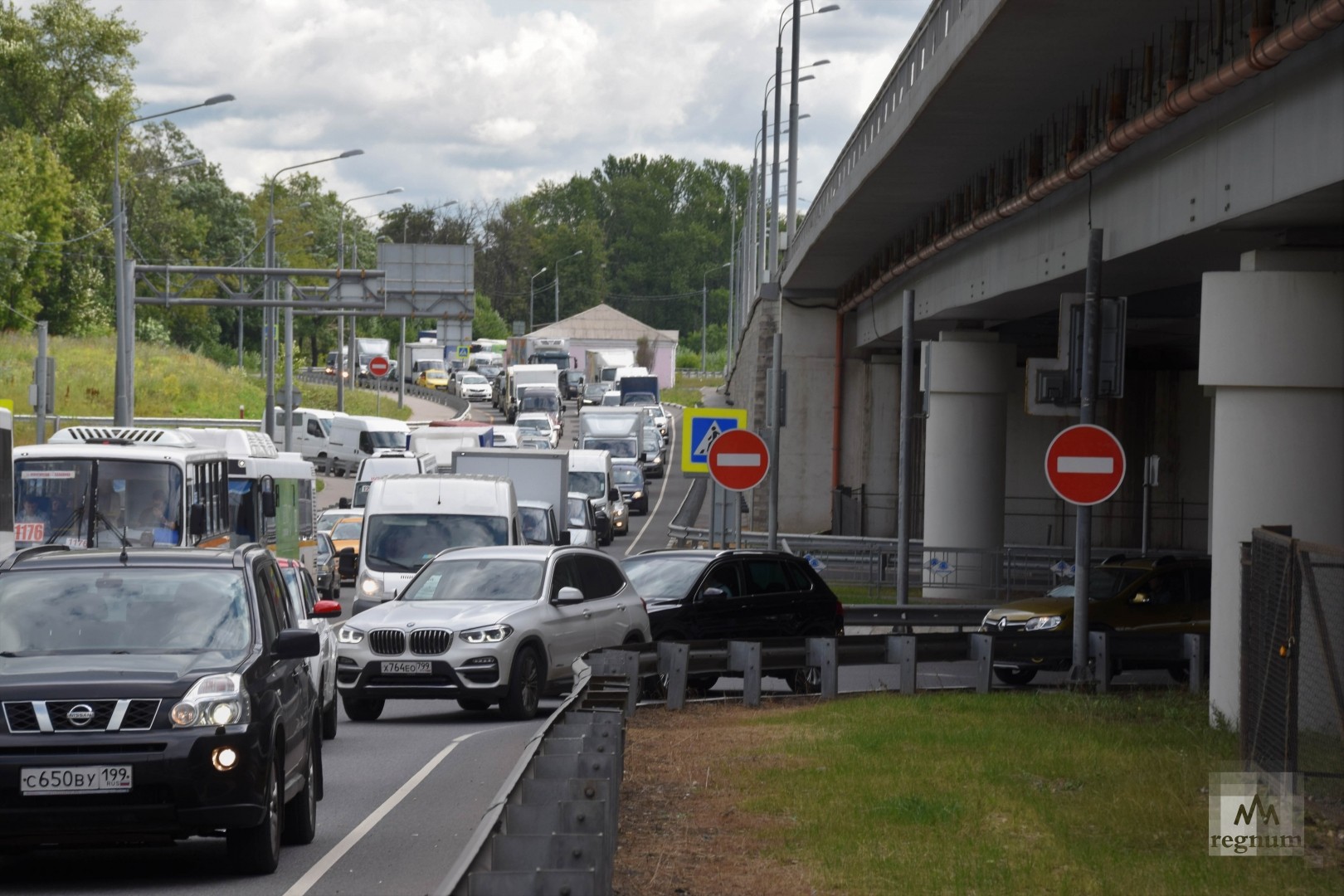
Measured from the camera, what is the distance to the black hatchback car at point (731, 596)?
65.2 ft

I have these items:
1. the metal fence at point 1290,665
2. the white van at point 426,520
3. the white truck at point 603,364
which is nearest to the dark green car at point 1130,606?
A: the white van at point 426,520

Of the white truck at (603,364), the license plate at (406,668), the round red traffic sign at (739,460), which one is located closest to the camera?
the license plate at (406,668)

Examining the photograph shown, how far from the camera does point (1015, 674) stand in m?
21.0

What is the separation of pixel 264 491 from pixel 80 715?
61.3 feet

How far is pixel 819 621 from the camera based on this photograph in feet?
68.6

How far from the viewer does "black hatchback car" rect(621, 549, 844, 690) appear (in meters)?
19.9

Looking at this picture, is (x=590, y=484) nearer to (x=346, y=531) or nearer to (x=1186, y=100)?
(x=346, y=531)

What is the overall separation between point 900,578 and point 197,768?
19.2 m

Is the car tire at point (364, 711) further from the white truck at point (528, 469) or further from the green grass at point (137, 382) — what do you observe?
the green grass at point (137, 382)

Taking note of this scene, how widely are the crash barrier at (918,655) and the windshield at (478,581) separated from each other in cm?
153

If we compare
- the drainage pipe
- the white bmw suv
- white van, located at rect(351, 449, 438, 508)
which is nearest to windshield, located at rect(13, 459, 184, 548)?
the white bmw suv

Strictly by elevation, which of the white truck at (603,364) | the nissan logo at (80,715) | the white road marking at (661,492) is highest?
the white truck at (603,364)

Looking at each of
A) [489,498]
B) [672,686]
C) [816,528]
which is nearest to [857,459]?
[816,528]

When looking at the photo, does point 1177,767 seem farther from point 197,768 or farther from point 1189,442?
point 1189,442
